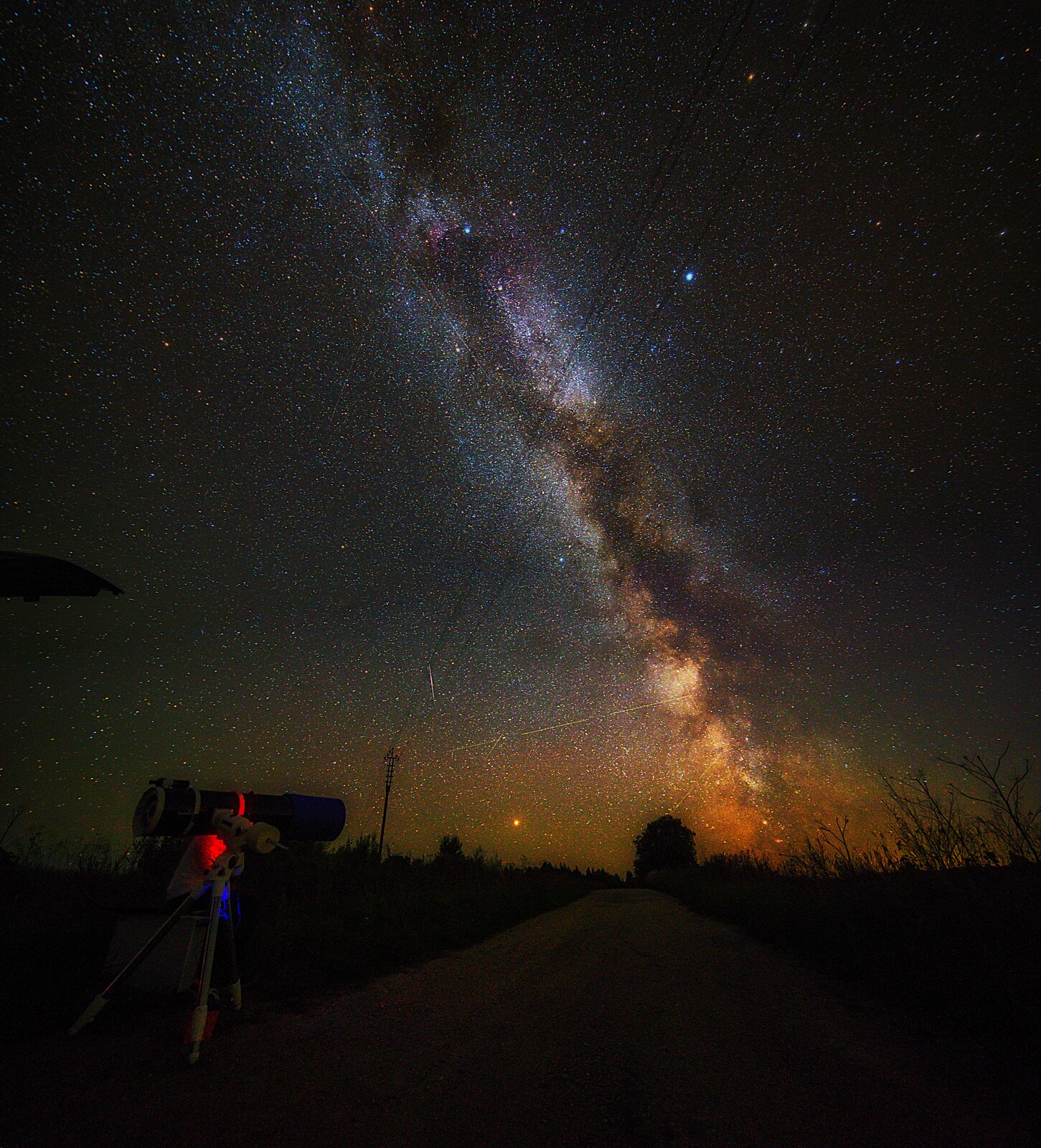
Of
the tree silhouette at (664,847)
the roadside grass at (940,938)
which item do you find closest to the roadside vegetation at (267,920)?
the roadside grass at (940,938)

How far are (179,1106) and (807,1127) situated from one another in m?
3.32

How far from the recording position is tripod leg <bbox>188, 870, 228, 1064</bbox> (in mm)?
2975

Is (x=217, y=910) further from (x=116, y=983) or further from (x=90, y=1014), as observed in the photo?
(x=90, y=1014)

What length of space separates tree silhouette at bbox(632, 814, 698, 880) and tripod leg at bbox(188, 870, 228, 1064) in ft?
227

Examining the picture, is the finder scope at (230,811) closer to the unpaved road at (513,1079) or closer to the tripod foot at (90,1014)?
the tripod foot at (90,1014)

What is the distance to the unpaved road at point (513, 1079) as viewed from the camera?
96.7 inches

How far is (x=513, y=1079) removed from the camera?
3.08m

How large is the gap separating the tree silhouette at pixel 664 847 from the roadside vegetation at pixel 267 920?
6164 cm

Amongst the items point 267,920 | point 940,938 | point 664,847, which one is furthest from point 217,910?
point 664,847

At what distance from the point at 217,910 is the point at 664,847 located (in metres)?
74.5

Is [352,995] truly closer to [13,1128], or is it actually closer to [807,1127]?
[13,1128]

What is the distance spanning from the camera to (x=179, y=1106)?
2.54 metres

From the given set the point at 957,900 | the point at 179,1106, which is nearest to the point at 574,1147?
the point at 179,1106

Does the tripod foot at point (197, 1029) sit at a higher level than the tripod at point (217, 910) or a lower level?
lower
